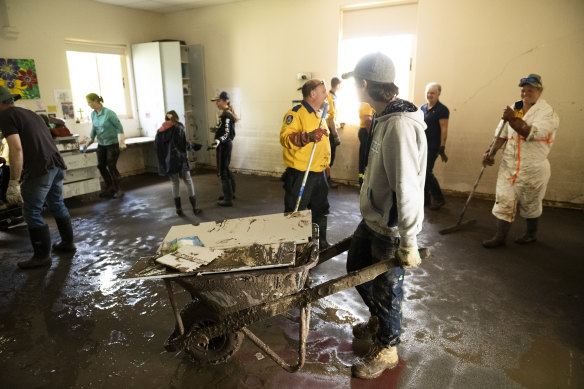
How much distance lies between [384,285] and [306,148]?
62.3 inches

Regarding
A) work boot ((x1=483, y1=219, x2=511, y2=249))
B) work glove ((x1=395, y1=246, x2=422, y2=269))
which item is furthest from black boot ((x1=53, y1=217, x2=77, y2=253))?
work boot ((x1=483, y1=219, x2=511, y2=249))

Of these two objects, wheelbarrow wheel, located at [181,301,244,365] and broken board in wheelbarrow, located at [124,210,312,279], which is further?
wheelbarrow wheel, located at [181,301,244,365]

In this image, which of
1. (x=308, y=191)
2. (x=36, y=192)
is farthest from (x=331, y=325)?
(x=36, y=192)

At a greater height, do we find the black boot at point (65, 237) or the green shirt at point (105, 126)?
the green shirt at point (105, 126)

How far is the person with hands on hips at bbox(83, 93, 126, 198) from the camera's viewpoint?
6.16m

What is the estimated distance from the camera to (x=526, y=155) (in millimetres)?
3752

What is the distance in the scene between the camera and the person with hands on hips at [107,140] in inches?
242

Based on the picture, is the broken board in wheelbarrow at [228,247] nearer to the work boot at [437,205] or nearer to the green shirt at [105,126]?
the work boot at [437,205]

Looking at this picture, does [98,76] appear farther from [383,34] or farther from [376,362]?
[376,362]

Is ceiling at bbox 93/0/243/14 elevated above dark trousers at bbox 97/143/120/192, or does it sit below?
above

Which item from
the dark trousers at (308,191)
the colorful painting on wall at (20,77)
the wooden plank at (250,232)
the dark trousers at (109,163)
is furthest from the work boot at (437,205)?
the colorful painting on wall at (20,77)

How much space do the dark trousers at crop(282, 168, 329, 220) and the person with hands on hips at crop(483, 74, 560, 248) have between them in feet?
6.30

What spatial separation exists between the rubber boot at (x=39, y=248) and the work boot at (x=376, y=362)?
3.26m

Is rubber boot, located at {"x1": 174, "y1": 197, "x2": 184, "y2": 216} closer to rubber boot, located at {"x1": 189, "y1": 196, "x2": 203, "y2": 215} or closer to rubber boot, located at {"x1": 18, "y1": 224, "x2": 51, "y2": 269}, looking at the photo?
rubber boot, located at {"x1": 189, "y1": 196, "x2": 203, "y2": 215}
